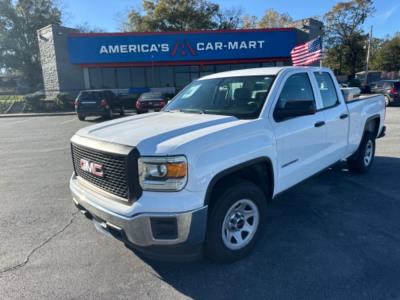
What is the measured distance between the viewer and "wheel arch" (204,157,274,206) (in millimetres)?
2869

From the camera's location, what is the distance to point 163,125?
3180 millimetres

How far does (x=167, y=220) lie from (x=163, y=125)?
109 centimetres

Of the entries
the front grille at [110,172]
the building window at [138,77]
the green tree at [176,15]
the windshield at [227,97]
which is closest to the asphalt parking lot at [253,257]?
the front grille at [110,172]

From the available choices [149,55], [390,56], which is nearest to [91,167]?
[149,55]

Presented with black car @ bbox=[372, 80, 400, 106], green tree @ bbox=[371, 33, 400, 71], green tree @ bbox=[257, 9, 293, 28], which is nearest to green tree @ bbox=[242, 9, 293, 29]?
green tree @ bbox=[257, 9, 293, 28]

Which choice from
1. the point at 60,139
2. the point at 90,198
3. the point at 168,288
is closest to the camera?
the point at 168,288

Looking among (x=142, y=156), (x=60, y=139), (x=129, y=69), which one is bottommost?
(x=60, y=139)

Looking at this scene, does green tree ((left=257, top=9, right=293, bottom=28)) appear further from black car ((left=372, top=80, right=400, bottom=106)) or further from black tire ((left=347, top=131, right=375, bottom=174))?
black tire ((left=347, top=131, right=375, bottom=174))

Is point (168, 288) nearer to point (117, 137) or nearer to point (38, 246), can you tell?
point (117, 137)

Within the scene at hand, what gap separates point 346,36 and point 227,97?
5516 cm

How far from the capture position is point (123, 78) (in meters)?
28.6

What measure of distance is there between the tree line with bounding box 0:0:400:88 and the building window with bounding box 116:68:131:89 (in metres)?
20.8

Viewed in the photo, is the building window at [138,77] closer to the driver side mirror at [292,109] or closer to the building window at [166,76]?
the building window at [166,76]

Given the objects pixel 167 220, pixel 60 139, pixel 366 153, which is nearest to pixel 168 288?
pixel 167 220
